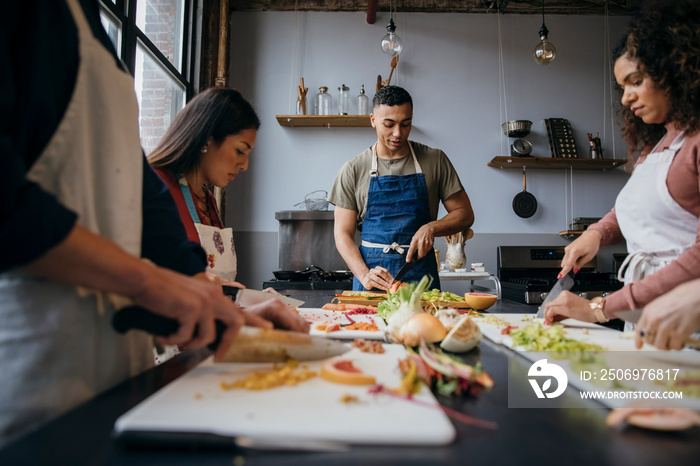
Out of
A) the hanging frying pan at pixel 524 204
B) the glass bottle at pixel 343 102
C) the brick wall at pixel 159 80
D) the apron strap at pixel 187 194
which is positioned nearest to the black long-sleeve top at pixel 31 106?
the apron strap at pixel 187 194

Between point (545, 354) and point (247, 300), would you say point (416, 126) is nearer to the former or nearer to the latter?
point (247, 300)

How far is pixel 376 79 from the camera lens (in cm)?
470

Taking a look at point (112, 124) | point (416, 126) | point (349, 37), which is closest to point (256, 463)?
point (112, 124)

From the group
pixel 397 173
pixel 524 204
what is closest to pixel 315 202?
A: pixel 397 173

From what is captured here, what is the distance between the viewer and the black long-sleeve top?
545 millimetres

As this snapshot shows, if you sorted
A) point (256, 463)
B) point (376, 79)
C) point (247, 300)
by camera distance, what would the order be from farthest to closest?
point (376, 79), point (247, 300), point (256, 463)

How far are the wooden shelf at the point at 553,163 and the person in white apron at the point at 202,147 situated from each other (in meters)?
3.29

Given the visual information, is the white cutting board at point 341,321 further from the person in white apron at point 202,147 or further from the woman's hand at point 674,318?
the woman's hand at point 674,318

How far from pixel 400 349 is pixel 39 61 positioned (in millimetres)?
926

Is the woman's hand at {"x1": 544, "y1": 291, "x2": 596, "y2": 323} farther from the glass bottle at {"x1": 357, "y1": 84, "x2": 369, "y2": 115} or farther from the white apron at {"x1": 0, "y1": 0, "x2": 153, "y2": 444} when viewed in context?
the glass bottle at {"x1": 357, "y1": 84, "x2": 369, "y2": 115}

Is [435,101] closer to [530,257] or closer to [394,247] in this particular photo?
[530,257]

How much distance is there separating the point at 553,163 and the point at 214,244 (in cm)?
388

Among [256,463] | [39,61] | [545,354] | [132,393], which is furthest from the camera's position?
[545,354]

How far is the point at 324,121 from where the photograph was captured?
453 centimetres
